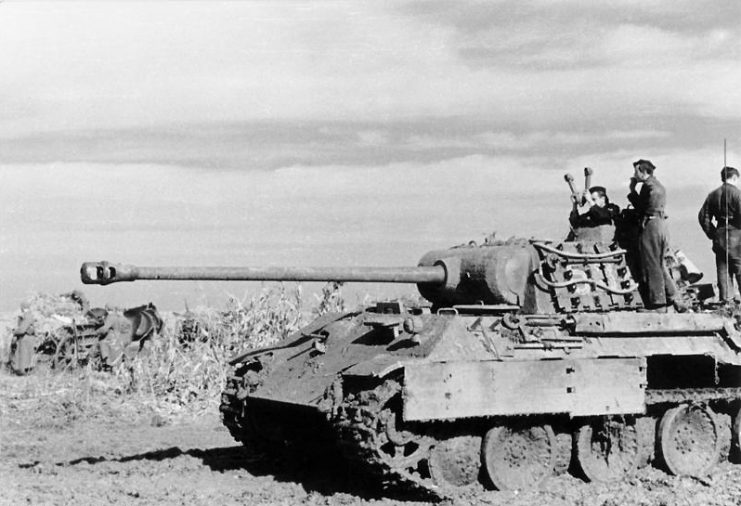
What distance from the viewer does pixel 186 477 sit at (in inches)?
446

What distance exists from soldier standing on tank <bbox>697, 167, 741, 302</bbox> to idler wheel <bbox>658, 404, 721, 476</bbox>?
2.42 m

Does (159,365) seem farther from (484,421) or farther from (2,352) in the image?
(484,421)

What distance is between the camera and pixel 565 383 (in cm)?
1073

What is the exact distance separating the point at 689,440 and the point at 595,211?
10.2 ft

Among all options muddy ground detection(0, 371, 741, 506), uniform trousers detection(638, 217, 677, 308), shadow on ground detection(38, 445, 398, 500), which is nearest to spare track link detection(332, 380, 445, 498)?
muddy ground detection(0, 371, 741, 506)

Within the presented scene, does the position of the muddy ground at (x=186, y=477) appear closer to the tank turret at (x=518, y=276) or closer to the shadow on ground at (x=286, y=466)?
the shadow on ground at (x=286, y=466)

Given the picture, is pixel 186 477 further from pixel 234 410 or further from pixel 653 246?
pixel 653 246

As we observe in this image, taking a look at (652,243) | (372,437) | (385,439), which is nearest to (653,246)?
(652,243)

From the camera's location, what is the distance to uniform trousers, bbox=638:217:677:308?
1257 centimetres

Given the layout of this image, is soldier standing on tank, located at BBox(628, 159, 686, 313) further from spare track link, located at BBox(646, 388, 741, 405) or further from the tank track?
the tank track

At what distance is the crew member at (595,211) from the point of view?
522 inches

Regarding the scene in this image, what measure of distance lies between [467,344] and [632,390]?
213 centimetres

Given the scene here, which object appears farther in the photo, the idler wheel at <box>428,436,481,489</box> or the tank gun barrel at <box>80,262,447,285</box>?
the idler wheel at <box>428,436,481,489</box>

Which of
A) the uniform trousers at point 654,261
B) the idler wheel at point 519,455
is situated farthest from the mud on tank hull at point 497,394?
the uniform trousers at point 654,261
